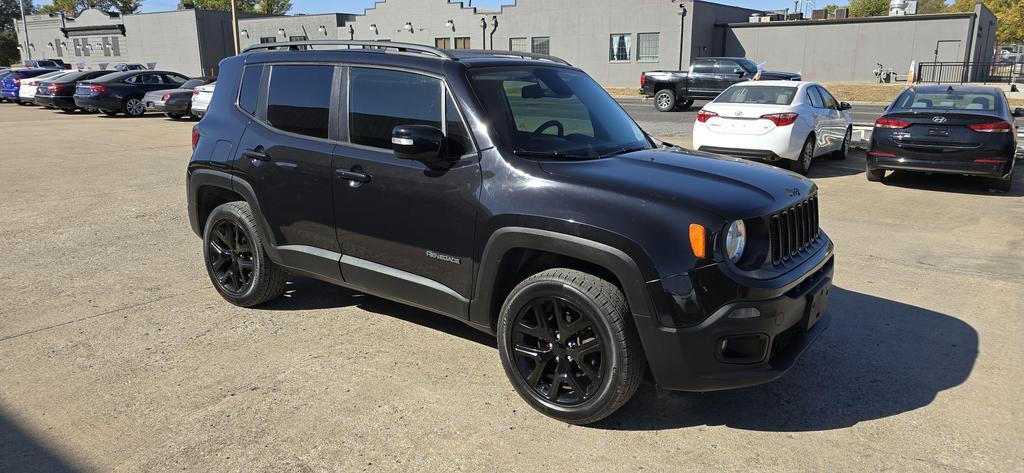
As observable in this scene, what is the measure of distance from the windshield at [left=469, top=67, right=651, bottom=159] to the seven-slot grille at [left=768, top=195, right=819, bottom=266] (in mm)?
1060

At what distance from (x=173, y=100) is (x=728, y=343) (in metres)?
23.3

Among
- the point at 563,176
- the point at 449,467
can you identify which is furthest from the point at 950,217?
the point at 449,467

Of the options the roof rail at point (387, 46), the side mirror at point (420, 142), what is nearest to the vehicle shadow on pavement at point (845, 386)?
the side mirror at point (420, 142)

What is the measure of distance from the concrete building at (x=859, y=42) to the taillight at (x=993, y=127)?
33.6 metres

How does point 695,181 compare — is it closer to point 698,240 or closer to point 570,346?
point 698,240

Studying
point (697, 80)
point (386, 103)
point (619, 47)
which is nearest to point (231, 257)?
point (386, 103)

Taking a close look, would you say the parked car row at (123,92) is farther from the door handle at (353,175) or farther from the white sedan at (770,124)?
the door handle at (353,175)

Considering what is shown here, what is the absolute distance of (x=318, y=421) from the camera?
3.73 meters

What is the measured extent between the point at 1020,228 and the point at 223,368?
8.29 metres

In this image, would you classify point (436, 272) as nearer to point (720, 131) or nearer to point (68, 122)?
point (720, 131)

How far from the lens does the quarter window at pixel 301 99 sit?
4.66 metres

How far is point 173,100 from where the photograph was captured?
22.9 meters

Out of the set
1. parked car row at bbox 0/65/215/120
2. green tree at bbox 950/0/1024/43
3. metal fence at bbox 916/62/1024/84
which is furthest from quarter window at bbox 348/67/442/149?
green tree at bbox 950/0/1024/43

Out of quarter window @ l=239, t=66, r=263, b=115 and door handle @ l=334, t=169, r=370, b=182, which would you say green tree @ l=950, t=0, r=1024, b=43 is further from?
door handle @ l=334, t=169, r=370, b=182
